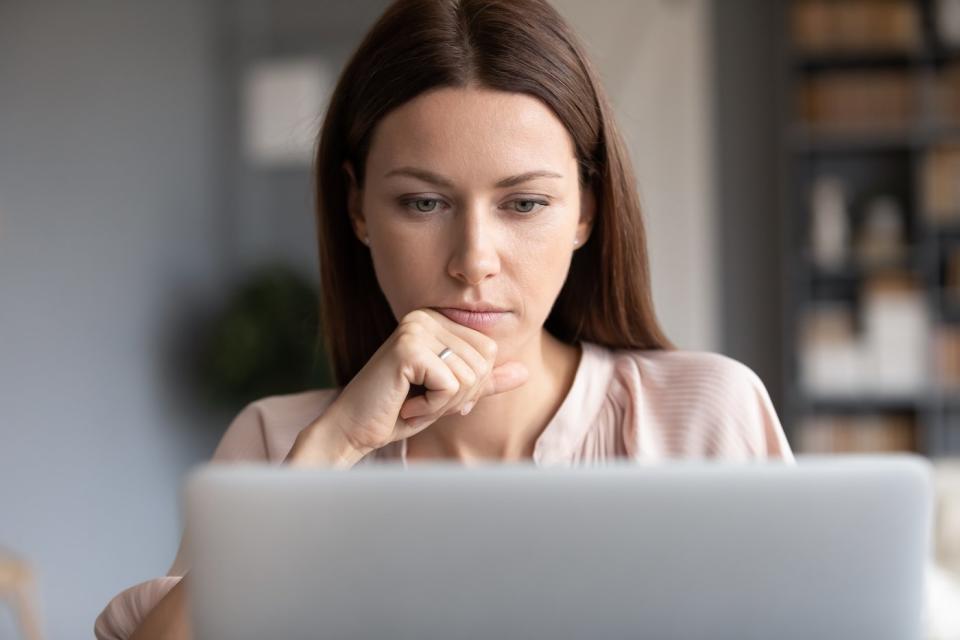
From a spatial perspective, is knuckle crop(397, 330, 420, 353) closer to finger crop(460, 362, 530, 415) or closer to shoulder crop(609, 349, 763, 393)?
finger crop(460, 362, 530, 415)

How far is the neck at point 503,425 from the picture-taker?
1.40 metres

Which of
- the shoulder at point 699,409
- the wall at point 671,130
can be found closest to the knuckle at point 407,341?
the shoulder at point 699,409

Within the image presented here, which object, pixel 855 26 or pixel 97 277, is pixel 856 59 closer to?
pixel 855 26

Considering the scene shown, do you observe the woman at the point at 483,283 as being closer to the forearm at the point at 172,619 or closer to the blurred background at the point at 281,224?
the forearm at the point at 172,619

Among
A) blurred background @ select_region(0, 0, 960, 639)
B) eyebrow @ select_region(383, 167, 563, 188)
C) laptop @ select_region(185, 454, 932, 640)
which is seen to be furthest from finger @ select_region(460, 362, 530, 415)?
blurred background @ select_region(0, 0, 960, 639)

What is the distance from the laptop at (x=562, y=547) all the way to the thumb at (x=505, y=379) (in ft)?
2.27

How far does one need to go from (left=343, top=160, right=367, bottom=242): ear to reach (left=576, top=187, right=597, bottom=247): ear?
266mm

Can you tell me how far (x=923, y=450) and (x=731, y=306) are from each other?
1.07 metres

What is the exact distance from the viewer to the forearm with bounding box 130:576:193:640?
3.46ft

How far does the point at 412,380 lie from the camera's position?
1184 mm

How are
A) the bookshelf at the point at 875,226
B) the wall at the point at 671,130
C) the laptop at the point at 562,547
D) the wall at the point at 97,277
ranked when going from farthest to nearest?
the wall at the point at 671,130
the bookshelf at the point at 875,226
the wall at the point at 97,277
the laptop at the point at 562,547

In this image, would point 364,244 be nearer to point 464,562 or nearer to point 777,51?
point 464,562

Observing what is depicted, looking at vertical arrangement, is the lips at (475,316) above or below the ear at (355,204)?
below

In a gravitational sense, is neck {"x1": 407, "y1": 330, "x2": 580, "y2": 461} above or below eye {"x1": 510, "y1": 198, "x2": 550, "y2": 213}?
below
